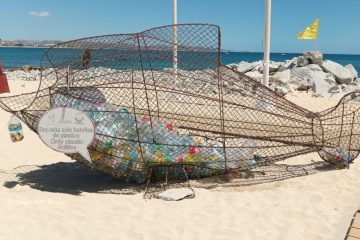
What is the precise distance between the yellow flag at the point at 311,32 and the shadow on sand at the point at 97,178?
1274 centimetres

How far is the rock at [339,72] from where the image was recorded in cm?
1905

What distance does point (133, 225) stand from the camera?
519 cm

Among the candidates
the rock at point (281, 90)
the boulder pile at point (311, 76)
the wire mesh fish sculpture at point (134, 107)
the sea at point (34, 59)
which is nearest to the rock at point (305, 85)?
→ the boulder pile at point (311, 76)

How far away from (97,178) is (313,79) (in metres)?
11.6

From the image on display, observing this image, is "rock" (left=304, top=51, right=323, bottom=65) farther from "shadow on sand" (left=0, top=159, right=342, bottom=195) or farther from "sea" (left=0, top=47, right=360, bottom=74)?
"sea" (left=0, top=47, right=360, bottom=74)

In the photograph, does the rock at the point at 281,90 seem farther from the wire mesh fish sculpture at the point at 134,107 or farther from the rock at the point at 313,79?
the wire mesh fish sculpture at the point at 134,107

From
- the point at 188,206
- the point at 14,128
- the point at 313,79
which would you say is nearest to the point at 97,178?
the point at 14,128

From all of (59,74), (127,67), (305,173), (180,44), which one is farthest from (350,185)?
Result: (59,74)

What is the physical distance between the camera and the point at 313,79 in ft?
54.9

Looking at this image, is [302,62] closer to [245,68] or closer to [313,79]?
[245,68]

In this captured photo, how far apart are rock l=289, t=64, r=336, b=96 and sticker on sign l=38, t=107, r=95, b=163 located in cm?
1126

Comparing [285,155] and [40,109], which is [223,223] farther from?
[40,109]

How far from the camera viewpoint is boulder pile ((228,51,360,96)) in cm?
1609

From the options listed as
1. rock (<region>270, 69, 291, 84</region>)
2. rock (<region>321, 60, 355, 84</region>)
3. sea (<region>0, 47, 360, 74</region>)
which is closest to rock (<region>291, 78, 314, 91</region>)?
rock (<region>270, 69, 291, 84</region>)
